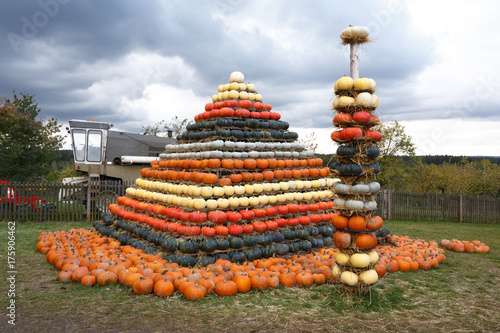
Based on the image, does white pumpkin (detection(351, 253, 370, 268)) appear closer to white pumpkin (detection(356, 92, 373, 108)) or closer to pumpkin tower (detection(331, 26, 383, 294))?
pumpkin tower (detection(331, 26, 383, 294))

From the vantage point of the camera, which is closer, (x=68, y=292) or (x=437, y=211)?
(x=68, y=292)

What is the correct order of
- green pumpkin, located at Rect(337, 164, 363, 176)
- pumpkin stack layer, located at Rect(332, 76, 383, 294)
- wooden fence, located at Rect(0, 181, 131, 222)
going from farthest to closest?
wooden fence, located at Rect(0, 181, 131, 222)
green pumpkin, located at Rect(337, 164, 363, 176)
pumpkin stack layer, located at Rect(332, 76, 383, 294)

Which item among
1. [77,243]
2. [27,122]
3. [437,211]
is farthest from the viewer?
[27,122]

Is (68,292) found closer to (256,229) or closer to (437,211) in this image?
(256,229)

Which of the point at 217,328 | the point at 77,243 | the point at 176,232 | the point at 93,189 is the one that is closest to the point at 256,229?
the point at 176,232

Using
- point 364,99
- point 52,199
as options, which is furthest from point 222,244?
point 52,199

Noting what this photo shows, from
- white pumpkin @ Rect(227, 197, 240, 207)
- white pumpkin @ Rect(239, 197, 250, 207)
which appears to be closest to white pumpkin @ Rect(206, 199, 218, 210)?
white pumpkin @ Rect(227, 197, 240, 207)

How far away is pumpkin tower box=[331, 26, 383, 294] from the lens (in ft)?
18.3

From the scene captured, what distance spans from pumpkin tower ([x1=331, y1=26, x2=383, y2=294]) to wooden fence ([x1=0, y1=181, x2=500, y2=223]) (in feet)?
35.8

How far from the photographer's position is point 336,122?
19.5 feet

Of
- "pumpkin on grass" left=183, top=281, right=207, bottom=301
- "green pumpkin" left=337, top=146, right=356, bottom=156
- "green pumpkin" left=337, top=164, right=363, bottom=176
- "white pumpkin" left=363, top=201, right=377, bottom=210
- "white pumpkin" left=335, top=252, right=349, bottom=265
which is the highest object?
"green pumpkin" left=337, top=146, right=356, bottom=156

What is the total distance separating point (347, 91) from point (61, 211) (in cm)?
1306

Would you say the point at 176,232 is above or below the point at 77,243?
above

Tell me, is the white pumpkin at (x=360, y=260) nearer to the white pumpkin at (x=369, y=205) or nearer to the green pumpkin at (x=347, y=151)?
the white pumpkin at (x=369, y=205)
